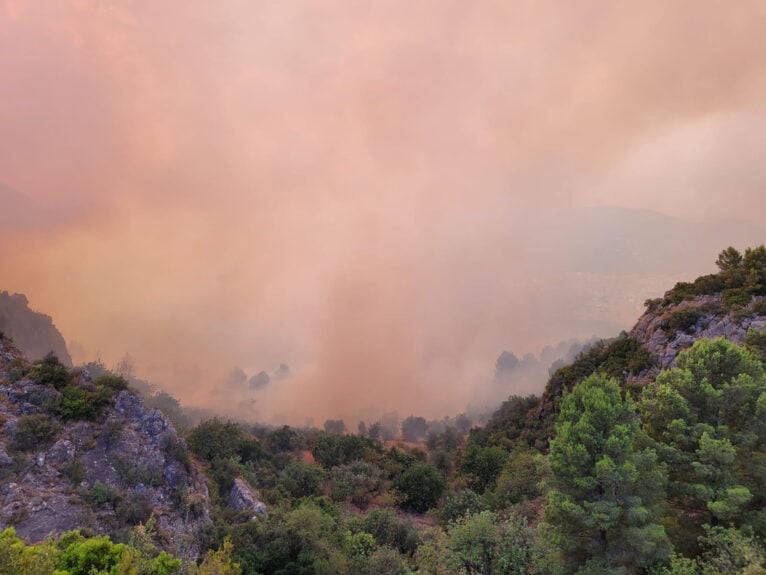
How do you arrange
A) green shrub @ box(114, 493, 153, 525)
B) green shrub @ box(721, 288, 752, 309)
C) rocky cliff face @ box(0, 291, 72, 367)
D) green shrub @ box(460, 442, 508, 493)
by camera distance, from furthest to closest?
1. rocky cliff face @ box(0, 291, 72, 367)
2. green shrub @ box(460, 442, 508, 493)
3. green shrub @ box(721, 288, 752, 309)
4. green shrub @ box(114, 493, 153, 525)

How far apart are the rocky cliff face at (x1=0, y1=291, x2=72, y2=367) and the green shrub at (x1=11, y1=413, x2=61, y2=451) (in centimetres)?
10627

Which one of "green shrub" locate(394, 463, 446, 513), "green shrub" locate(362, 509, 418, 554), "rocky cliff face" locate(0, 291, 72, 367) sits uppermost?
"rocky cliff face" locate(0, 291, 72, 367)

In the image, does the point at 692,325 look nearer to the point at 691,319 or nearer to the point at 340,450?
the point at 691,319

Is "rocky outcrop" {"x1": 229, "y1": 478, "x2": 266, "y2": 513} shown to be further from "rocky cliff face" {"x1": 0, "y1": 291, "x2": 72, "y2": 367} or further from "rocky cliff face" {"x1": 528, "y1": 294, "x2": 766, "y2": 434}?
"rocky cliff face" {"x1": 0, "y1": 291, "x2": 72, "y2": 367}

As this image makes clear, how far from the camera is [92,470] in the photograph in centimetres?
3622

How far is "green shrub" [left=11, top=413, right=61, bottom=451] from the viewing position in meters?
34.6

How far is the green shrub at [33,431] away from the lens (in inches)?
1362

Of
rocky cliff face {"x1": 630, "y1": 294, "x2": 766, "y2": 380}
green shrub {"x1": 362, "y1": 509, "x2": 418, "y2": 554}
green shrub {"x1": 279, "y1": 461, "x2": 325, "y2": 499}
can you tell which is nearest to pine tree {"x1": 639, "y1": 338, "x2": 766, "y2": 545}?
rocky cliff face {"x1": 630, "y1": 294, "x2": 766, "y2": 380}

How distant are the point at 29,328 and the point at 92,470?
134 m

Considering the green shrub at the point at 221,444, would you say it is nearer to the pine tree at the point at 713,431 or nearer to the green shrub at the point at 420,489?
the green shrub at the point at 420,489

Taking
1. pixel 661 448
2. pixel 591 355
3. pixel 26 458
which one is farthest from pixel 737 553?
pixel 591 355

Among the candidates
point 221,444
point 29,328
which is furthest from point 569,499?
point 29,328

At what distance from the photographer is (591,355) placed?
71.7 meters

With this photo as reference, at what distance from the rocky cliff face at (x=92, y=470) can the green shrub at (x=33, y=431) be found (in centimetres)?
8
